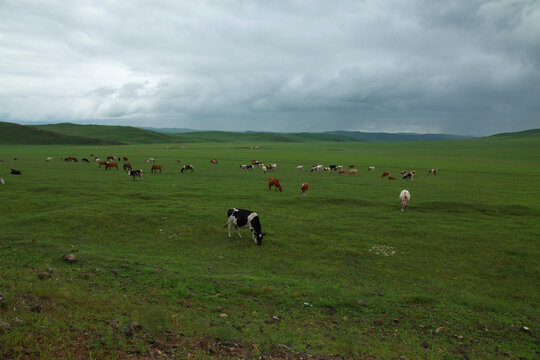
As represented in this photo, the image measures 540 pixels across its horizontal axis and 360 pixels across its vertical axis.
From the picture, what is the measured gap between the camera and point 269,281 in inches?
427

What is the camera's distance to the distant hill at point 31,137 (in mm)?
130000

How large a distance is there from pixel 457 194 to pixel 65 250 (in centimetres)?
2999

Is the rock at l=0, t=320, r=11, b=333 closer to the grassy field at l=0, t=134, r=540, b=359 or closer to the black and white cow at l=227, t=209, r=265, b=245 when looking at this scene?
the grassy field at l=0, t=134, r=540, b=359

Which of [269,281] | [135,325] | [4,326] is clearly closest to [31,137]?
[269,281]

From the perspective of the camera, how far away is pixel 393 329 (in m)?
8.33

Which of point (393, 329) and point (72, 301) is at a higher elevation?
point (72, 301)

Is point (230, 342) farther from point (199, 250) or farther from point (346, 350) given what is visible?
point (199, 250)

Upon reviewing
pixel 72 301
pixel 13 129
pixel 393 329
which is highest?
pixel 13 129

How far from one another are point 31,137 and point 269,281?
164m

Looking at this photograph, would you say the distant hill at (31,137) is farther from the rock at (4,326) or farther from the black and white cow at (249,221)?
the rock at (4,326)

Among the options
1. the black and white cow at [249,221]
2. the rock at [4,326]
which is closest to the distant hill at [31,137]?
the black and white cow at [249,221]

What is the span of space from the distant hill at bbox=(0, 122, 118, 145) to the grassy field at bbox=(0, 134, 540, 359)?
134578 millimetres

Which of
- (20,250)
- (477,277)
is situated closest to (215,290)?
(20,250)

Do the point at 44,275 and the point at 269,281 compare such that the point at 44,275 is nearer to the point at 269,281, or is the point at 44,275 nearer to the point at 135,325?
the point at 135,325
